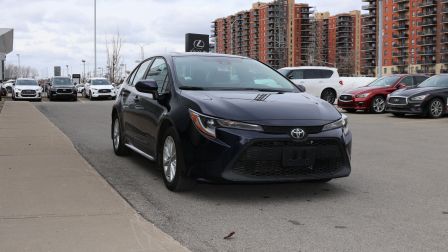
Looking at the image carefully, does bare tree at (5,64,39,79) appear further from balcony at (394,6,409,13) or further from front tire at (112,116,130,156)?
front tire at (112,116,130,156)

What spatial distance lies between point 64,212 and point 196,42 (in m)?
25.1

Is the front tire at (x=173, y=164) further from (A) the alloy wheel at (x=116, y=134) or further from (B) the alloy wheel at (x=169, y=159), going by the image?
(A) the alloy wheel at (x=116, y=134)

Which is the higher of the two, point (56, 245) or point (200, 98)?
point (200, 98)

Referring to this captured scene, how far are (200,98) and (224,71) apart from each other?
3.45 ft

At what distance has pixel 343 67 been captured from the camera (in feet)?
415

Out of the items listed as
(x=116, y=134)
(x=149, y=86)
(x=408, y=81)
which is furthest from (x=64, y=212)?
(x=408, y=81)

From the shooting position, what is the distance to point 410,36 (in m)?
135

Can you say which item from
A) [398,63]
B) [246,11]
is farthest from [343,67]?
[246,11]

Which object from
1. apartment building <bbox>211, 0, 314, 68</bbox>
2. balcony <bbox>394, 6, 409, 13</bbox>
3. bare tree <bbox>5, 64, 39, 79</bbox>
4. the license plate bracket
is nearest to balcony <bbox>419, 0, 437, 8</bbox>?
balcony <bbox>394, 6, 409, 13</bbox>

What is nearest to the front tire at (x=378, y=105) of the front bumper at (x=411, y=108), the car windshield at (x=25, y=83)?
the front bumper at (x=411, y=108)

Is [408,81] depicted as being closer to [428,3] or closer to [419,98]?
[419,98]

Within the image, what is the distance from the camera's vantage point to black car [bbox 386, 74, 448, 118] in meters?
16.2

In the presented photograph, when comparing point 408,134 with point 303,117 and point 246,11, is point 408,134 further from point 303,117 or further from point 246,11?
point 246,11

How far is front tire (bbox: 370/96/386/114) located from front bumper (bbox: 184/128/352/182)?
1404 cm
